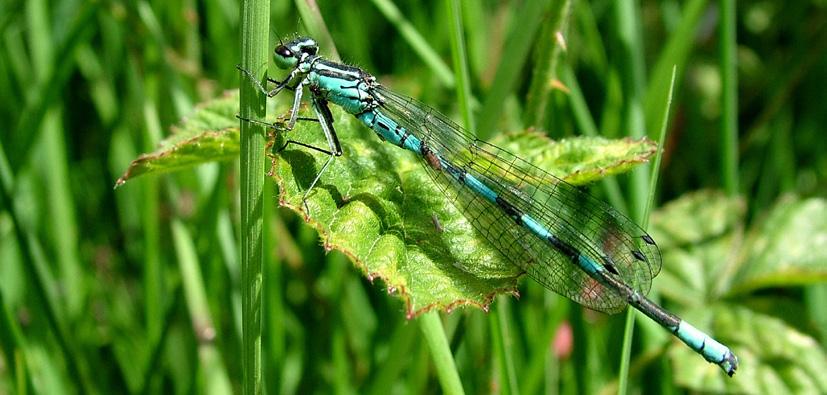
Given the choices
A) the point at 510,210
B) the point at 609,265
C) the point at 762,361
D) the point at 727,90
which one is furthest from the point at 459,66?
the point at 762,361

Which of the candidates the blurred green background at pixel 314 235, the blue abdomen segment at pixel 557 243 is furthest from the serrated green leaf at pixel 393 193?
the blurred green background at pixel 314 235

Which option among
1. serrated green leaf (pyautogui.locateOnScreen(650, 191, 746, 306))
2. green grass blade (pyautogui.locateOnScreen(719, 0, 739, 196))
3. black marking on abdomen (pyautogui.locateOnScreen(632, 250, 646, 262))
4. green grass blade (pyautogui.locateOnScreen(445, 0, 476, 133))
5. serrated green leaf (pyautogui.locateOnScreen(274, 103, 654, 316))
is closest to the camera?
serrated green leaf (pyautogui.locateOnScreen(274, 103, 654, 316))

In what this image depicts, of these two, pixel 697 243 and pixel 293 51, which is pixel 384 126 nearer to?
pixel 293 51

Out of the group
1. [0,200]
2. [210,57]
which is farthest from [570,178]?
[210,57]

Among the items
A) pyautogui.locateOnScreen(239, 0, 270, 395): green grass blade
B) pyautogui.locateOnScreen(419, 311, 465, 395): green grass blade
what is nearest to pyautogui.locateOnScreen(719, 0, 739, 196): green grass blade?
pyautogui.locateOnScreen(419, 311, 465, 395): green grass blade

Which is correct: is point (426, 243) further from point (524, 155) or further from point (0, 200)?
point (0, 200)

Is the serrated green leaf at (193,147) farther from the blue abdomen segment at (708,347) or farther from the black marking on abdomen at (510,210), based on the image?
the blue abdomen segment at (708,347)

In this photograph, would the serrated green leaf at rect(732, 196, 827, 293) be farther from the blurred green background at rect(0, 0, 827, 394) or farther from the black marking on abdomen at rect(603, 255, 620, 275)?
the black marking on abdomen at rect(603, 255, 620, 275)
